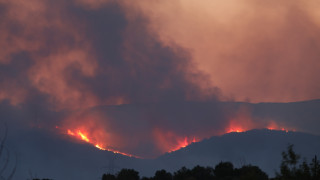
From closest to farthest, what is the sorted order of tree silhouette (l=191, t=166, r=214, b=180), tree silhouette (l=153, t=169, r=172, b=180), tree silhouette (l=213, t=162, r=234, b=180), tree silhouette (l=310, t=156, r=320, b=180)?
tree silhouette (l=310, t=156, r=320, b=180)
tree silhouette (l=191, t=166, r=214, b=180)
tree silhouette (l=213, t=162, r=234, b=180)
tree silhouette (l=153, t=169, r=172, b=180)

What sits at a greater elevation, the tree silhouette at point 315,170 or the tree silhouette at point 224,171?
the tree silhouette at point 224,171

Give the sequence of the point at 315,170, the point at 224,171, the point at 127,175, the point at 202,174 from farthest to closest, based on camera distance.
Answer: the point at 127,175 < the point at 224,171 < the point at 202,174 < the point at 315,170

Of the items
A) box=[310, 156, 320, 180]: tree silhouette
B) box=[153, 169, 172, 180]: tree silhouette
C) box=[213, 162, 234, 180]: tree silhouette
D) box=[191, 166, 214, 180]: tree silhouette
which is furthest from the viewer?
box=[153, 169, 172, 180]: tree silhouette

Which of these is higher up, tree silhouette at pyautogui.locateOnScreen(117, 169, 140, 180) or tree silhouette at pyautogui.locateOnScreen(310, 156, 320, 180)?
tree silhouette at pyautogui.locateOnScreen(117, 169, 140, 180)

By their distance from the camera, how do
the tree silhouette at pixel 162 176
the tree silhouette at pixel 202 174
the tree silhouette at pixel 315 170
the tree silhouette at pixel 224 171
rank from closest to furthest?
the tree silhouette at pixel 315 170
the tree silhouette at pixel 202 174
the tree silhouette at pixel 224 171
the tree silhouette at pixel 162 176

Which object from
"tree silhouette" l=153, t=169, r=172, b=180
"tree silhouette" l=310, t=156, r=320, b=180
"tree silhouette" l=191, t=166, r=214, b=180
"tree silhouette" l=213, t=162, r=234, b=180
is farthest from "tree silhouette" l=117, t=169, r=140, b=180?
"tree silhouette" l=310, t=156, r=320, b=180

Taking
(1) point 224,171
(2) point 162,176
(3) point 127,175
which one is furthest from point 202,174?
(3) point 127,175

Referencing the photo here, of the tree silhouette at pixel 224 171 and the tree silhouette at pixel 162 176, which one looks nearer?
the tree silhouette at pixel 224 171

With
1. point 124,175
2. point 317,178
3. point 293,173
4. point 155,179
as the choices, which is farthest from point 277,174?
point 124,175

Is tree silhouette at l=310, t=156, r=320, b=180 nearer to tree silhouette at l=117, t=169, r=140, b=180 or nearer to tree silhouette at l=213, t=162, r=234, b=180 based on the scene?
tree silhouette at l=213, t=162, r=234, b=180

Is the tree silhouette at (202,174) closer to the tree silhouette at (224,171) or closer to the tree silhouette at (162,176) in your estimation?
the tree silhouette at (224,171)

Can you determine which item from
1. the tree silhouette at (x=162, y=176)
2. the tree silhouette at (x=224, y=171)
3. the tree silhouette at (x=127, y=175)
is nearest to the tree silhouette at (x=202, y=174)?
the tree silhouette at (x=224, y=171)

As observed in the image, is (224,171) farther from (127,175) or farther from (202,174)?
(127,175)

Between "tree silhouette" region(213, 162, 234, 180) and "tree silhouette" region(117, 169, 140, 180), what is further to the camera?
"tree silhouette" region(117, 169, 140, 180)
